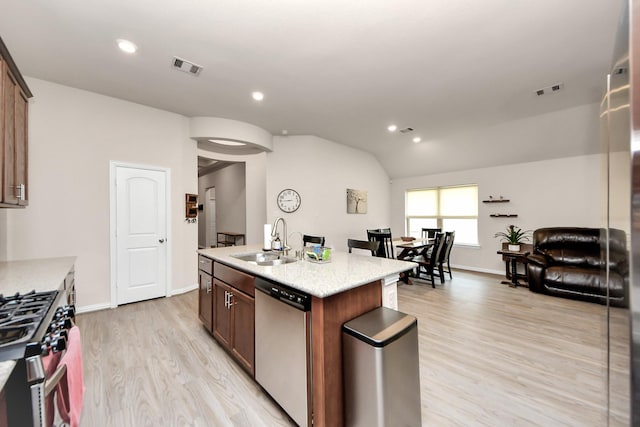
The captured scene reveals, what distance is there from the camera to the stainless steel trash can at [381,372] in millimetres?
1262

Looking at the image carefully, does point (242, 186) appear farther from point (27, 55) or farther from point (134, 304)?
point (27, 55)

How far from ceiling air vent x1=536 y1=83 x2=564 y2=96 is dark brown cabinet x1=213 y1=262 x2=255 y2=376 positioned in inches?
168


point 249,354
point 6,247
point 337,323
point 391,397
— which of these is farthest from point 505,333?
point 6,247

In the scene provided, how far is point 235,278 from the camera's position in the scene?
80.7 inches

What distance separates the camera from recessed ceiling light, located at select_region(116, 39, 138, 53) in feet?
7.65

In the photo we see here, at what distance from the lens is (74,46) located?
95.0 inches

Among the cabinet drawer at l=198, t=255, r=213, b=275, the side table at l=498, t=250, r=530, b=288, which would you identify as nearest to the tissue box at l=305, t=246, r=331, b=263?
the cabinet drawer at l=198, t=255, r=213, b=275

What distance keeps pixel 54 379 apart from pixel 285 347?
1007 millimetres

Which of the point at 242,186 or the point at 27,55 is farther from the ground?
the point at 27,55

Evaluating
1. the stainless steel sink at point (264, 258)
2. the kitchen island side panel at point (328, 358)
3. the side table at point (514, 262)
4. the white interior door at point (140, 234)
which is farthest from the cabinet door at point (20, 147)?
the side table at point (514, 262)

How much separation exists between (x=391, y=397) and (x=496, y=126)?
5.03 metres

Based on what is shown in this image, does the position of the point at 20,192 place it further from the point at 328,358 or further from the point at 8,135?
the point at 328,358

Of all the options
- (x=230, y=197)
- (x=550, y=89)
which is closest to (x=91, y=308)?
(x=230, y=197)

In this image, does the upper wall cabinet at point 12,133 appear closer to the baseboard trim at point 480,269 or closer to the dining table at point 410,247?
the dining table at point 410,247
